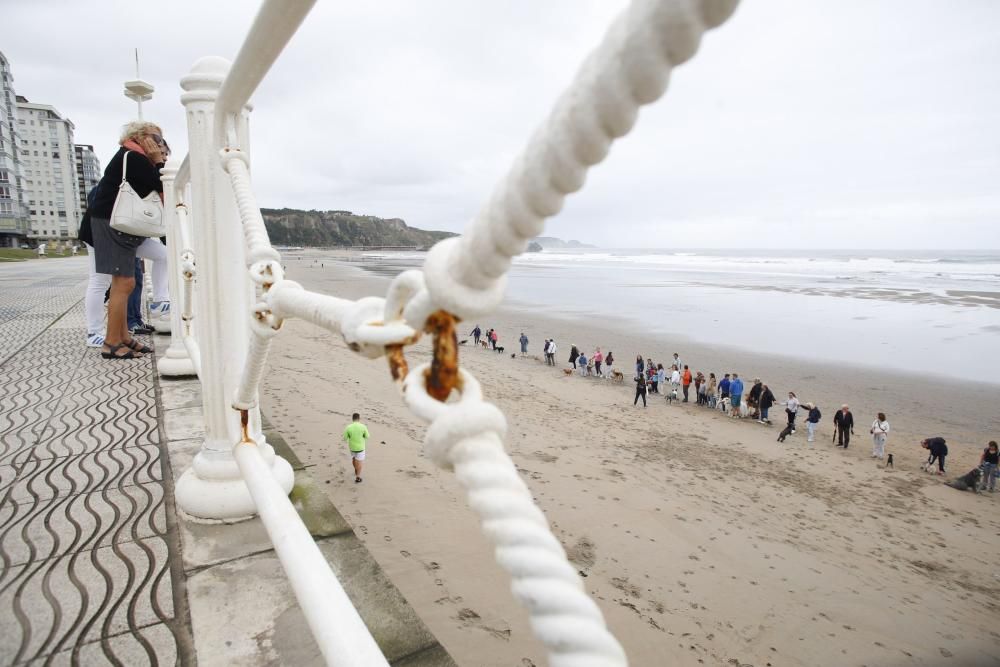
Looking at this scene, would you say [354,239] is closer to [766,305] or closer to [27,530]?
[766,305]

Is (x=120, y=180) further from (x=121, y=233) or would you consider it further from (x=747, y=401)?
(x=747, y=401)

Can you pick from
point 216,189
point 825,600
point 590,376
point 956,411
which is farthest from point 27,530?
point 956,411

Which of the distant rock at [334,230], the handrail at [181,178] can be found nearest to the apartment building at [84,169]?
the distant rock at [334,230]

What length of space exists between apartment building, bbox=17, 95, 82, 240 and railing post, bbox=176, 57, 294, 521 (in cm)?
9561

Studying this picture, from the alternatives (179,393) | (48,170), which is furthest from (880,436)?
(48,170)

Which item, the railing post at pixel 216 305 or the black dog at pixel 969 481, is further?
the black dog at pixel 969 481

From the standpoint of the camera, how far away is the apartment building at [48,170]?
252 ft

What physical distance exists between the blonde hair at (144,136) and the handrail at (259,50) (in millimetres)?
3071

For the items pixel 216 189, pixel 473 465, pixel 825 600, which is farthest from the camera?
pixel 825 600

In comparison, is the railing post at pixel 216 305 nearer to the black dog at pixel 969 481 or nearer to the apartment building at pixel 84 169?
the black dog at pixel 969 481

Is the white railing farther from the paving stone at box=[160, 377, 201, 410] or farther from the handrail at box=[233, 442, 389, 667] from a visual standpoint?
the paving stone at box=[160, 377, 201, 410]

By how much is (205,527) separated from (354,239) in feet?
469

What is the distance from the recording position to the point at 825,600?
5.70 meters

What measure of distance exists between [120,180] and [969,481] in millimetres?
12963
